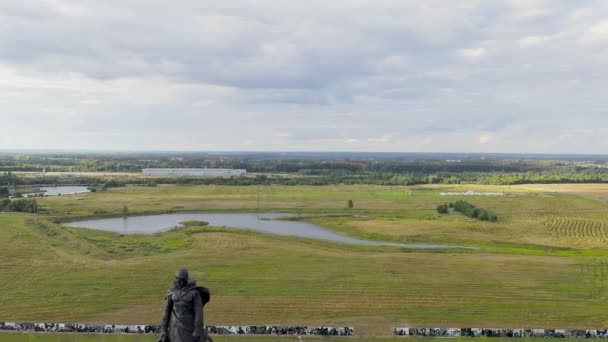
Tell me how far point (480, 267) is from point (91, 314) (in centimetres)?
3401

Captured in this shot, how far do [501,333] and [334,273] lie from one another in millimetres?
17613

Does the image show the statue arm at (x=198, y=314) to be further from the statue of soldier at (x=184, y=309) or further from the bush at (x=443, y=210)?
the bush at (x=443, y=210)

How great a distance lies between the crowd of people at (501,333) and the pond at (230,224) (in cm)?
3132

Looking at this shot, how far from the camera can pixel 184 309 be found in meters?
10.5

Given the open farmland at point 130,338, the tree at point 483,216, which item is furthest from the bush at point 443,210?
the open farmland at point 130,338

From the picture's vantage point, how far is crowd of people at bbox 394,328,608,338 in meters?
26.1

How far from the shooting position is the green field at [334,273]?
100ft

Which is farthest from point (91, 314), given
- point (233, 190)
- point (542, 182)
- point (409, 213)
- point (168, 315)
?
point (542, 182)

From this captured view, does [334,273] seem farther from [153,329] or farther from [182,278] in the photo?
[182,278]

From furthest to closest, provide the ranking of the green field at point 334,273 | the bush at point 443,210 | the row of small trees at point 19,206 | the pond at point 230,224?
the bush at point 443,210 → the row of small trees at point 19,206 → the pond at point 230,224 → the green field at point 334,273

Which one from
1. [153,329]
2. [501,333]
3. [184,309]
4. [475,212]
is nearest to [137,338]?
[153,329]

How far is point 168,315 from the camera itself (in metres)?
10.7

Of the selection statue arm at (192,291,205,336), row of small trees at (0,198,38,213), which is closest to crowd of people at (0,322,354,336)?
statue arm at (192,291,205,336)

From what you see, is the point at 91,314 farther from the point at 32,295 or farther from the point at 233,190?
the point at 233,190
